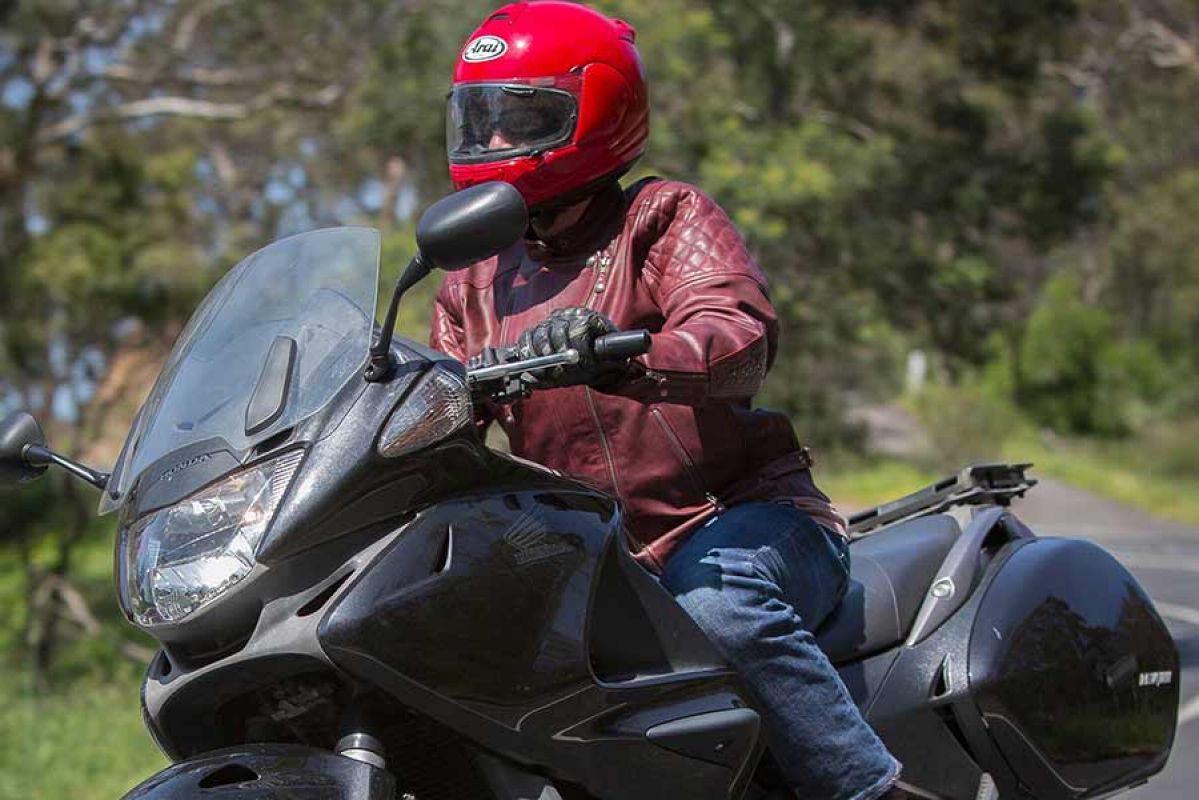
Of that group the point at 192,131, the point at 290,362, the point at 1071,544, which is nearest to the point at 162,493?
the point at 290,362

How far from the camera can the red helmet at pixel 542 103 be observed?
2.96 metres

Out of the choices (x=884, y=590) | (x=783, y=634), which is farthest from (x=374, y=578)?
(x=884, y=590)

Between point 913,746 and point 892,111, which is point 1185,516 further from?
point 913,746

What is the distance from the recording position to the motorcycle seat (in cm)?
334

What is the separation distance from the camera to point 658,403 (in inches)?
114

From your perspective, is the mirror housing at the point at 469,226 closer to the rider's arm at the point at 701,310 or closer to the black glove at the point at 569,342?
the black glove at the point at 569,342

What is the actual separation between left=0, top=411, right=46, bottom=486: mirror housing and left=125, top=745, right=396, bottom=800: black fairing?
79cm

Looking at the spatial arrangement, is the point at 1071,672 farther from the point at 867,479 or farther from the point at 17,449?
the point at 867,479

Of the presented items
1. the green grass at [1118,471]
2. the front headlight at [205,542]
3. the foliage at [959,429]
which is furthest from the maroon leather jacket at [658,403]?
the foliage at [959,429]

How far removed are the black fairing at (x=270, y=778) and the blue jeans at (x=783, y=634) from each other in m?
0.77

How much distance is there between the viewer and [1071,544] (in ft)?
12.1

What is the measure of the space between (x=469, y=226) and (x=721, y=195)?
66.3 ft

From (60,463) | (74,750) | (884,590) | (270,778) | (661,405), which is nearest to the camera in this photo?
(270,778)

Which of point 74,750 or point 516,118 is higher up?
point 516,118
